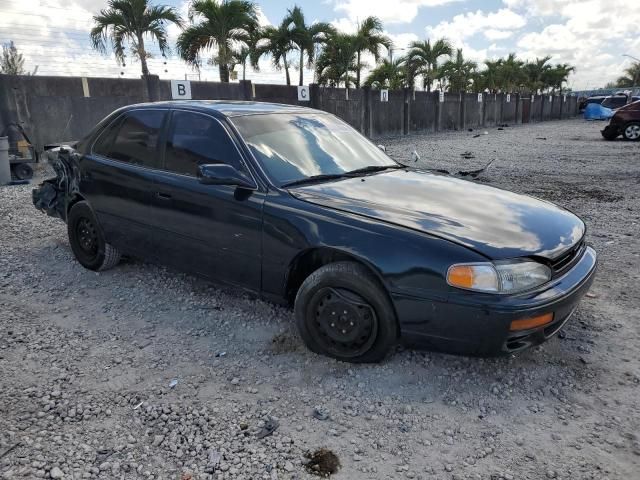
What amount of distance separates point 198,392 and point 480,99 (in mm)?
33258

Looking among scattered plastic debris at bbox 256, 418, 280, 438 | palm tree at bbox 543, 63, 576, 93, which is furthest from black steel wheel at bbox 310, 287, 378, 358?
palm tree at bbox 543, 63, 576, 93

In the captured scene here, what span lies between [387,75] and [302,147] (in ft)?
106

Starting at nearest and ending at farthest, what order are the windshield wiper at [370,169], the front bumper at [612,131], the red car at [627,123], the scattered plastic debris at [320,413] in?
the scattered plastic debris at [320,413] < the windshield wiper at [370,169] < the red car at [627,123] < the front bumper at [612,131]

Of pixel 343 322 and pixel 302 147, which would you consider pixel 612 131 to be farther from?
pixel 343 322

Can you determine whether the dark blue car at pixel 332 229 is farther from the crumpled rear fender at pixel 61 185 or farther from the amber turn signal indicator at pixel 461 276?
the crumpled rear fender at pixel 61 185

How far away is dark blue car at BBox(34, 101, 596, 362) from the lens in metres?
2.69

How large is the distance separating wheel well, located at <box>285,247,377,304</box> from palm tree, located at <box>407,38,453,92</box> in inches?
1385

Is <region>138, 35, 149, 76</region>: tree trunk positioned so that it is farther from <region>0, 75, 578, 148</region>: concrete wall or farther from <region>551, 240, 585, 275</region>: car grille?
<region>551, 240, 585, 275</region>: car grille

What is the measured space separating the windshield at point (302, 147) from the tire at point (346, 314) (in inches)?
30.6

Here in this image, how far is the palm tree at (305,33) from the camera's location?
82.5 feet

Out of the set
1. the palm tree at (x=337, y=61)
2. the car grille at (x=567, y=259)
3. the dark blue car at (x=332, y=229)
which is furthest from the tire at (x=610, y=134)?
the car grille at (x=567, y=259)

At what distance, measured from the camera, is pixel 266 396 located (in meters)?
2.87

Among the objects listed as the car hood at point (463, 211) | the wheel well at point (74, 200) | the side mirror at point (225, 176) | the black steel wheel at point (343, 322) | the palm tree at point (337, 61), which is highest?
the palm tree at point (337, 61)

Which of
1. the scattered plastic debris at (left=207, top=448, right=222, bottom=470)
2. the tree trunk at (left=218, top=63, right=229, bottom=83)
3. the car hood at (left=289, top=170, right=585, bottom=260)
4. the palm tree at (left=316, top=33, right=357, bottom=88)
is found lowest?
the scattered plastic debris at (left=207, top=448, right=222, bottom=470)
